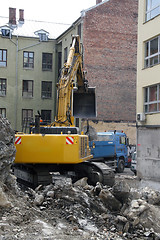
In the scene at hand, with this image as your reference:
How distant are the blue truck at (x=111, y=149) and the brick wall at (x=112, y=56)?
409 inches

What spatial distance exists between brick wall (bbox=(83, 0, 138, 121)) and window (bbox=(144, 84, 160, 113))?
42.9 feet

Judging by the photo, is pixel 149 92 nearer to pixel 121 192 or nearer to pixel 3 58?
pixel 121 192

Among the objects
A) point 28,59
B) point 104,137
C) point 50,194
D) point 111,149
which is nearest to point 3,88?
point 28,59

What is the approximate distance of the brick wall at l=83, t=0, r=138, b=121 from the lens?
33469mm

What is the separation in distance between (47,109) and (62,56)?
6.24 m

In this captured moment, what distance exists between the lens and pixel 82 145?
12.2 meters

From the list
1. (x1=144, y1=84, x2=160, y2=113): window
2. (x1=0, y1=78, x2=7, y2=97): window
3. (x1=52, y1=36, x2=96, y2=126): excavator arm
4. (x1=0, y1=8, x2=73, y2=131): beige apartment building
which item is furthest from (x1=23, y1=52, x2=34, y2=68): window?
(x1=52, y1=36, x2=96, y2=126): excavator arm

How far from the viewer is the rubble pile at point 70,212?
23.6 feet

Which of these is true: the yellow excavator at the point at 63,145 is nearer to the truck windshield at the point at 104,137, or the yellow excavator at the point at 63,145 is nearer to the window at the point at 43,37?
the truck windshield at the point at 104,137

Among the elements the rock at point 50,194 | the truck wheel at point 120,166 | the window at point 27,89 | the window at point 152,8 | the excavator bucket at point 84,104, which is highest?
the window at point 152,8

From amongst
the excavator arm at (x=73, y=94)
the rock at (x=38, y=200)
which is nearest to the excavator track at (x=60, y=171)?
the excavator arm at (x=73, y=94)

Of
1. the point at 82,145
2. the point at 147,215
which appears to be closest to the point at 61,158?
the point at 82,145

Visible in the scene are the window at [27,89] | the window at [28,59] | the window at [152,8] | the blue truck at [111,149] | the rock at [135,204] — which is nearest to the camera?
the rock at [135,204]

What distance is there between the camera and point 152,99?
776 inches
